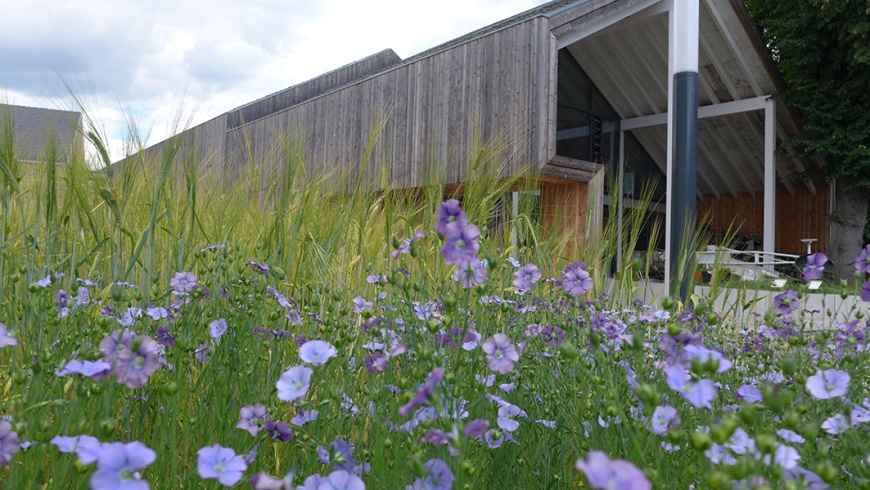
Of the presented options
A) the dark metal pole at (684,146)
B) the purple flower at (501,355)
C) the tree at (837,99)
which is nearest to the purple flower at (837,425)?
the purple flower at (501,355)

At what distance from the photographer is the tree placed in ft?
38.3

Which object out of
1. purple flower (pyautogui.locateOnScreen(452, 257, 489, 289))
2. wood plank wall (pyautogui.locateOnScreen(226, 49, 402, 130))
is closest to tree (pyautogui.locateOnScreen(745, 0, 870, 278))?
wood plank wall (pyautogui.locateOnScreen(226, 49, 402, 130))

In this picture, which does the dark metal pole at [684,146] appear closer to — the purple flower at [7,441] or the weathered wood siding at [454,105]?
the weathered wood siding at [454,105]

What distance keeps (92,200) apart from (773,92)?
11.0 metres

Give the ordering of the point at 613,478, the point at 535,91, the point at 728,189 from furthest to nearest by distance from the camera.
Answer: the point at 728,189 → the point at 535,91 → the point at 613,478

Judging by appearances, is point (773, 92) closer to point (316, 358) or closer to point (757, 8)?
point (757, 8)

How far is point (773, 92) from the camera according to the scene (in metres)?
11.0

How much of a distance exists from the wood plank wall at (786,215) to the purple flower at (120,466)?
14.0 metres

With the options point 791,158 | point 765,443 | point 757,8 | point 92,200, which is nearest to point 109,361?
point 765,443

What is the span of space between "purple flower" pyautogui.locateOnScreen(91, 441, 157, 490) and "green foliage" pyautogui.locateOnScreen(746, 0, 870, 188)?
1217 centimetres

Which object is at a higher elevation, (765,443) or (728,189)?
(728,189)

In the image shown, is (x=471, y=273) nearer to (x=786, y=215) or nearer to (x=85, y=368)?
(x=85, y=368)

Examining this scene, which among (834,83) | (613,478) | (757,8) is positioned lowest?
(613,478)

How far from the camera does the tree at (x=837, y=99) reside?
1169 centimetres
